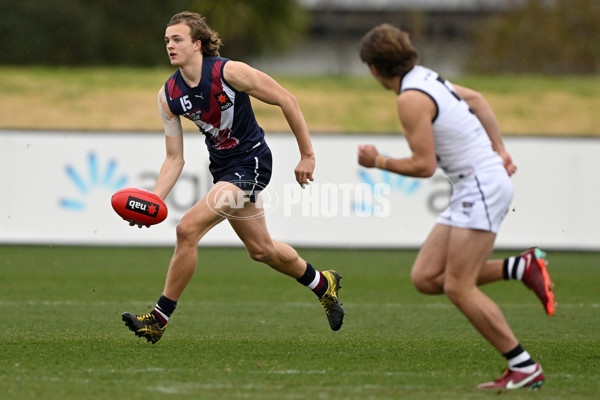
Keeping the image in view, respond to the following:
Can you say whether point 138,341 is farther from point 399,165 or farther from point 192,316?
point 399,165

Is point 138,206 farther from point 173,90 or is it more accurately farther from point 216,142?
point 173,90

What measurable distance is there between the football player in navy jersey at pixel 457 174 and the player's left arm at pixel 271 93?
1.35 m

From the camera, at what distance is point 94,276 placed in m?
11.4

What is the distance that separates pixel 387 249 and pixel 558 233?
2541 millimetres

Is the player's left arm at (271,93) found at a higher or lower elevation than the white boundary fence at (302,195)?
higher

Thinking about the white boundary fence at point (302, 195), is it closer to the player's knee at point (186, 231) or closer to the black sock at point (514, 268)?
the player's knee at point (186, 231)

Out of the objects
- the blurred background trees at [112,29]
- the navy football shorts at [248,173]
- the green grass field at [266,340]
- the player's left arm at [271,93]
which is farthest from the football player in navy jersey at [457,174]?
the blurred background trees at [112,29]

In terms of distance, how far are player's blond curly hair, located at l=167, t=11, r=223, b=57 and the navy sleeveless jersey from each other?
7cm

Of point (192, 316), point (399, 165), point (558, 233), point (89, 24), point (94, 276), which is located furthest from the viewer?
point (89, 24)

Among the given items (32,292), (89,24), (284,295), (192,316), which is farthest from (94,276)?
(89,24)

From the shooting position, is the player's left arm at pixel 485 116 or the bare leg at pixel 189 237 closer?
the player's left arm at pixel 485 116

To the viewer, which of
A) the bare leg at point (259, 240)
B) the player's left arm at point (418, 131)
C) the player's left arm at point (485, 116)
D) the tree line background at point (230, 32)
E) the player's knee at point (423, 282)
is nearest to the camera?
the player's left arm at point (418, 131)

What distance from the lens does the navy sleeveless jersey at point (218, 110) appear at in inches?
265

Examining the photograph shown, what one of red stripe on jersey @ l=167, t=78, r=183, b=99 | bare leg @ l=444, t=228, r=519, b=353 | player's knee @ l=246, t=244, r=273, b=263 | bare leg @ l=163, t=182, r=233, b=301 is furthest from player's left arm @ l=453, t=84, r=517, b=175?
red stripe on jersey @ l=167, t=78, r=183, b=99
